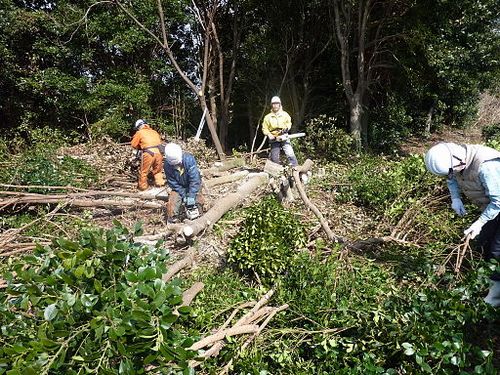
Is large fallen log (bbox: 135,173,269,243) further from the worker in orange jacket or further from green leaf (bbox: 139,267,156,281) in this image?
green leaf (bbox: 139,267,156,281)

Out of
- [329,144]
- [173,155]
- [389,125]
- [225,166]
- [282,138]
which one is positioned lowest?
[225,166]

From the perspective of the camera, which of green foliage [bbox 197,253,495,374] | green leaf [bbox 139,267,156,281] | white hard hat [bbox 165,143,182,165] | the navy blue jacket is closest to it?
green leaf [bbox 139,267,156,281]

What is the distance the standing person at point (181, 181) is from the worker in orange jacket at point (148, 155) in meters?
1.76

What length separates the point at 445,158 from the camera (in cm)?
295

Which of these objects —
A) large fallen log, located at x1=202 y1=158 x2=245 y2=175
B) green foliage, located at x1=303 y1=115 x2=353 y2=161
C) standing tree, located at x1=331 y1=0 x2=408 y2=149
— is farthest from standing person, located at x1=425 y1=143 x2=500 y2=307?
standing tree, located at x1=331 y1=0 x2=408 y2=149

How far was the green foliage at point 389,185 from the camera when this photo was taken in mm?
5195

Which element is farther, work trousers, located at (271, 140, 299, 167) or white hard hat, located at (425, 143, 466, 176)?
work trousers, located at (271, 140, 299, 167)

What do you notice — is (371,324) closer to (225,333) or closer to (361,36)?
(225,333)

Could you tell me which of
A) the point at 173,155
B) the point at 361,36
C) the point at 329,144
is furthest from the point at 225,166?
the point at 361,36

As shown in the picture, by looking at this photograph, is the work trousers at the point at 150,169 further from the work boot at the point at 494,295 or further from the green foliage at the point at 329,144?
the work boot at the point at 494,295

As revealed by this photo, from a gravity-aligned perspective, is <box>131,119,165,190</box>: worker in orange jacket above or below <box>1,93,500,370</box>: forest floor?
above

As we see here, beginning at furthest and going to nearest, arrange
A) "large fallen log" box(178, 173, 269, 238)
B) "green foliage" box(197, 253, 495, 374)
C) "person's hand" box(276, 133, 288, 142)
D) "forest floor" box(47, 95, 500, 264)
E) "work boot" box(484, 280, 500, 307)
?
1. "person's hand" box(276, 133, 288, 142)
2. "forest floor" box(47, 95, 500, 264)
3. "large fallen log" box(178, 173, 269, 238)
4. "work boot" box(484, 280, 500, 307)
5. "green foliage" box(197, 253, 495, 374)

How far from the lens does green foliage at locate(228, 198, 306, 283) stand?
3844mm

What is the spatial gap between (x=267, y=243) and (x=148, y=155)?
389 cm
